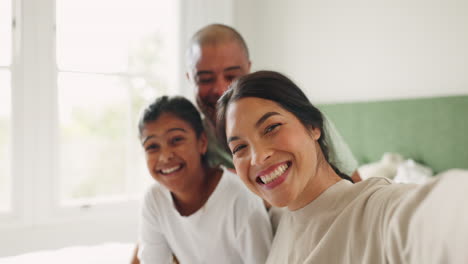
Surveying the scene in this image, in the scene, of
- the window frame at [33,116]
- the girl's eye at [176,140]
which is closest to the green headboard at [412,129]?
the girl's eye at [176,140]

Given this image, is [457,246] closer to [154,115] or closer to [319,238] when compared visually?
[319,238]

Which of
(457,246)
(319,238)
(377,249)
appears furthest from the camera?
(319,238)

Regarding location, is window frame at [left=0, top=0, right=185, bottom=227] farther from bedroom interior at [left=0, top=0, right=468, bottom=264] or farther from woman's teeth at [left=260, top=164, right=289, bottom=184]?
woman's teeth at [left=260, top=164, right=289, bottom=184]

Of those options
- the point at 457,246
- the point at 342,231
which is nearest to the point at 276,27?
the point at 342,231

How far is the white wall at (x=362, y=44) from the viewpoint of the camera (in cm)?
213

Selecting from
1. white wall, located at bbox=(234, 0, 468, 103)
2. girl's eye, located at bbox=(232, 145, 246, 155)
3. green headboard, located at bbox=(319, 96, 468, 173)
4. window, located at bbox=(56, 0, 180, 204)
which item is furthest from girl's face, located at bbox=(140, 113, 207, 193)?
window, located at bbox=(56, 0, 180, 204)

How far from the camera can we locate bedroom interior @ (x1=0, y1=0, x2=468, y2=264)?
2.08 meters

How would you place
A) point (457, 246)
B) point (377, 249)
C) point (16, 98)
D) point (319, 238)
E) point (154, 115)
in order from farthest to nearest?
point (16, 98), point (154, 115), point (319, 238), point (377, 249), point (457, 246)

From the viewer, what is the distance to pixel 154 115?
49.6 inches

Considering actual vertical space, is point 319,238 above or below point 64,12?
A: below

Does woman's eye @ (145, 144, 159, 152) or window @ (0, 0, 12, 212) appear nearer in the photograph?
woman's eye @ (145, 144, 159, 152)

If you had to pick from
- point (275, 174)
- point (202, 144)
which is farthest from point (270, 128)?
point (202, 144)

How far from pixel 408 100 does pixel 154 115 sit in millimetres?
1691

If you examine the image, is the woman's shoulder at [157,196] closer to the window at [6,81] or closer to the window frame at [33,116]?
the window frame at [33,116]
